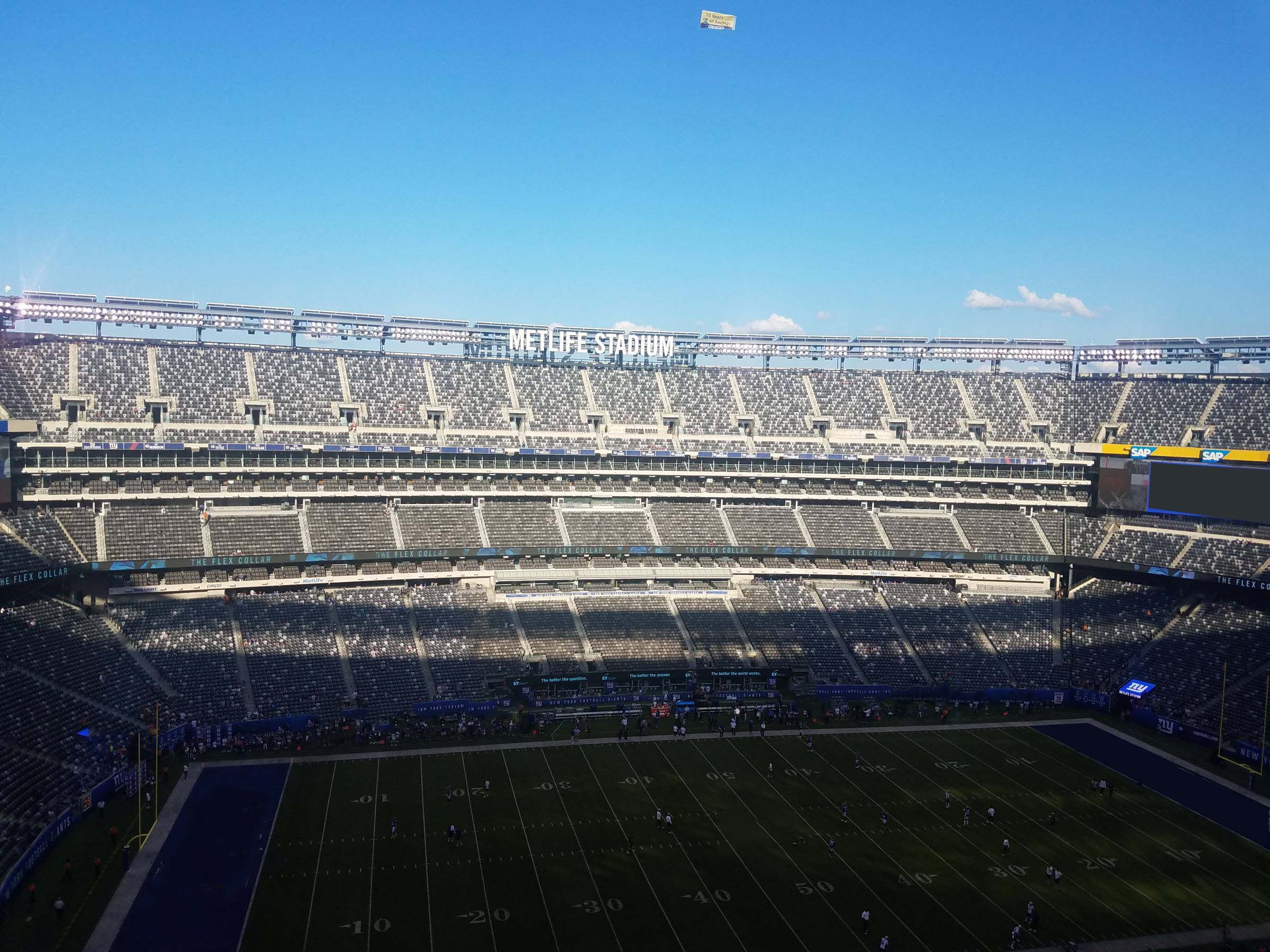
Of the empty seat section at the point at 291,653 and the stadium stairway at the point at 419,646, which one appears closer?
the empty seat section at the point at 291,653

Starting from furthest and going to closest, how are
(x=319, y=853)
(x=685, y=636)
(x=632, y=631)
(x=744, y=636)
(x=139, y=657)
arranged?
(x=744, y=636), (x=685, y=636), (x=632, y=631), (x=139, y=657), (x=319, y=853)

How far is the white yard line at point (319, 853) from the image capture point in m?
27.6

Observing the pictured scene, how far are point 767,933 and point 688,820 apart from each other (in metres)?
8.00

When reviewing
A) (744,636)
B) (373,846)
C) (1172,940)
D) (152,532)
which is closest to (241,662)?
(152,532)

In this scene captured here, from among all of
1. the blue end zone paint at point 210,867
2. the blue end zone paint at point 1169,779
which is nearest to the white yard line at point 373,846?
the blue end zone paint at point 210,867

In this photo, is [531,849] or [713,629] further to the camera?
[713,629]

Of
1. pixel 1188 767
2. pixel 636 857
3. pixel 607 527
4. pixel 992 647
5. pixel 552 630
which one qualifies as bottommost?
Result: pixel 636 857

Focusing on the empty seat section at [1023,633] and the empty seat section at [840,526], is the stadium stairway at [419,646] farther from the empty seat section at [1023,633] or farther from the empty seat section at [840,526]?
the empty seat section at [1023,633]

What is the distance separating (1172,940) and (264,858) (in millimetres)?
29509

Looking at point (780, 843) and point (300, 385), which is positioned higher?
point (300, 385)

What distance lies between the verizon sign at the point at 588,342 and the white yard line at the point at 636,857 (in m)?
34.9

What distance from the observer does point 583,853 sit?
32.8 m

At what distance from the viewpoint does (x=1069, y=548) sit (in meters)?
61.8

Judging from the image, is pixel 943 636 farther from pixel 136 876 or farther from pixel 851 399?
pixel 136 876
